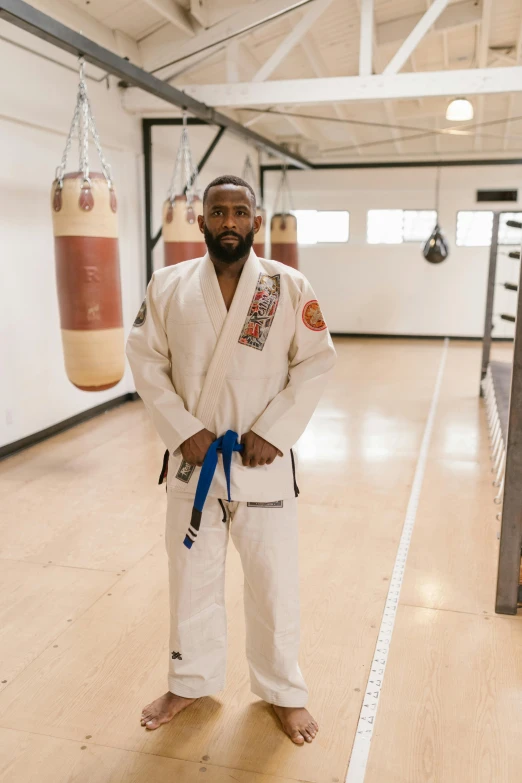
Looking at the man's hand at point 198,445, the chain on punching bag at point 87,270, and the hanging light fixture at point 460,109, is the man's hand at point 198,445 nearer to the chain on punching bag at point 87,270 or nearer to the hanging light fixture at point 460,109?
the chain on punching bag at point 87,270

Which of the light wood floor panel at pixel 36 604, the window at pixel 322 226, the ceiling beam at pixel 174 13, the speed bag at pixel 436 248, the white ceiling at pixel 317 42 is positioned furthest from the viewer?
the window at pixel 322 226

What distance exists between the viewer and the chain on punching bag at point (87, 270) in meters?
4.01

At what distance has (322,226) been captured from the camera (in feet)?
39.1

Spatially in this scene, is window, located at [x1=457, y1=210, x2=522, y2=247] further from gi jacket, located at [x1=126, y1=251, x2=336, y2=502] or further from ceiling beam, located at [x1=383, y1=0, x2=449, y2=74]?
gi jacket, located at [x1=126, y1=251, x2=336, y2=502]

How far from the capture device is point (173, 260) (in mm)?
5609

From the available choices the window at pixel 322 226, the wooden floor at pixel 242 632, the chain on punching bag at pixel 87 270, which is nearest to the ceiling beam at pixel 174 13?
the chain on punching bag at pixel 87 270

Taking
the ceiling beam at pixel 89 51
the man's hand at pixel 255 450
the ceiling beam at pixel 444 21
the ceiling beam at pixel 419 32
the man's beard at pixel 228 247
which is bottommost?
the man's hand at pixel 255 450

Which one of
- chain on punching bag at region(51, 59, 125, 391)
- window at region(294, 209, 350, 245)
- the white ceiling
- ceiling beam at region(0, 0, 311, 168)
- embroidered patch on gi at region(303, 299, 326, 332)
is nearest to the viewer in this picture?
embroidered patch on gi at region(303, 299, 326, 332)

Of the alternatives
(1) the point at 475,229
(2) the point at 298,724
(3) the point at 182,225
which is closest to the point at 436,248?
(1) the point at 475,229

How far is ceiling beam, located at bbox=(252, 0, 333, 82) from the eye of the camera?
5.34 m

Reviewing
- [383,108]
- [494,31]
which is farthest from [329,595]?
[383,108]

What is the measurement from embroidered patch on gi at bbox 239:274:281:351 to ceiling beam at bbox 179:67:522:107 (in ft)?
13.3

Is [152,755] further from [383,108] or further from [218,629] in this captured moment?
[383,108]

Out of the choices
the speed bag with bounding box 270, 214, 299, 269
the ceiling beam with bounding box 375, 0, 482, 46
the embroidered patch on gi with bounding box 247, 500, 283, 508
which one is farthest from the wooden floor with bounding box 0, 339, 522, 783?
the speed bag with bounding box 270, 214, 299, 269
